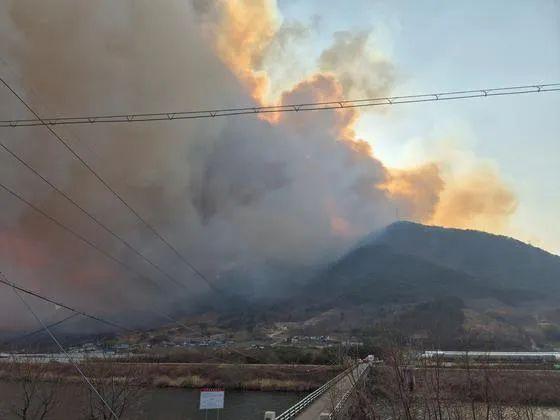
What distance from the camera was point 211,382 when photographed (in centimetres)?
9956

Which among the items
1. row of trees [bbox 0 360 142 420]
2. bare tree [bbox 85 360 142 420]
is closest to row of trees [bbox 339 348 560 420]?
bare tree [bbox 85 360 142 420]

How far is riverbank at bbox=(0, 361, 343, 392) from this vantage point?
9269cm

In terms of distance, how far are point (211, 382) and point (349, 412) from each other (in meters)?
64.7

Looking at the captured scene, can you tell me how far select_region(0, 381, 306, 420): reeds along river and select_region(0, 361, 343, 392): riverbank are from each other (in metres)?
4.45

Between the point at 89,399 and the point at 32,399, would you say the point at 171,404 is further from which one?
the point at 89,399

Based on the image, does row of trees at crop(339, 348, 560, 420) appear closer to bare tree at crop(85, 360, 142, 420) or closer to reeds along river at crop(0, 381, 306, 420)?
bare tree at crop(85, 360, 142, 420)

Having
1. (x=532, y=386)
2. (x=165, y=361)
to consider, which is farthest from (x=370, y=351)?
Answer: (x=532, y=386)

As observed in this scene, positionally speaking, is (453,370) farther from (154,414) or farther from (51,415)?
(51,415)

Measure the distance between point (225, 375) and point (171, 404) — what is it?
32.7m

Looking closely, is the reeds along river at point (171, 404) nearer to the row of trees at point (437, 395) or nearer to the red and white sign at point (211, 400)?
the row of trees at point (437, 395)

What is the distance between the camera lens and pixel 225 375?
102438mm

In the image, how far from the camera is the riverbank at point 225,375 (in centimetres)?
9269

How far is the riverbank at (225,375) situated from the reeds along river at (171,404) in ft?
14.6

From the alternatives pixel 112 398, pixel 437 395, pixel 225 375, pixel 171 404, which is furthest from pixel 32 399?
pixel 437 395
